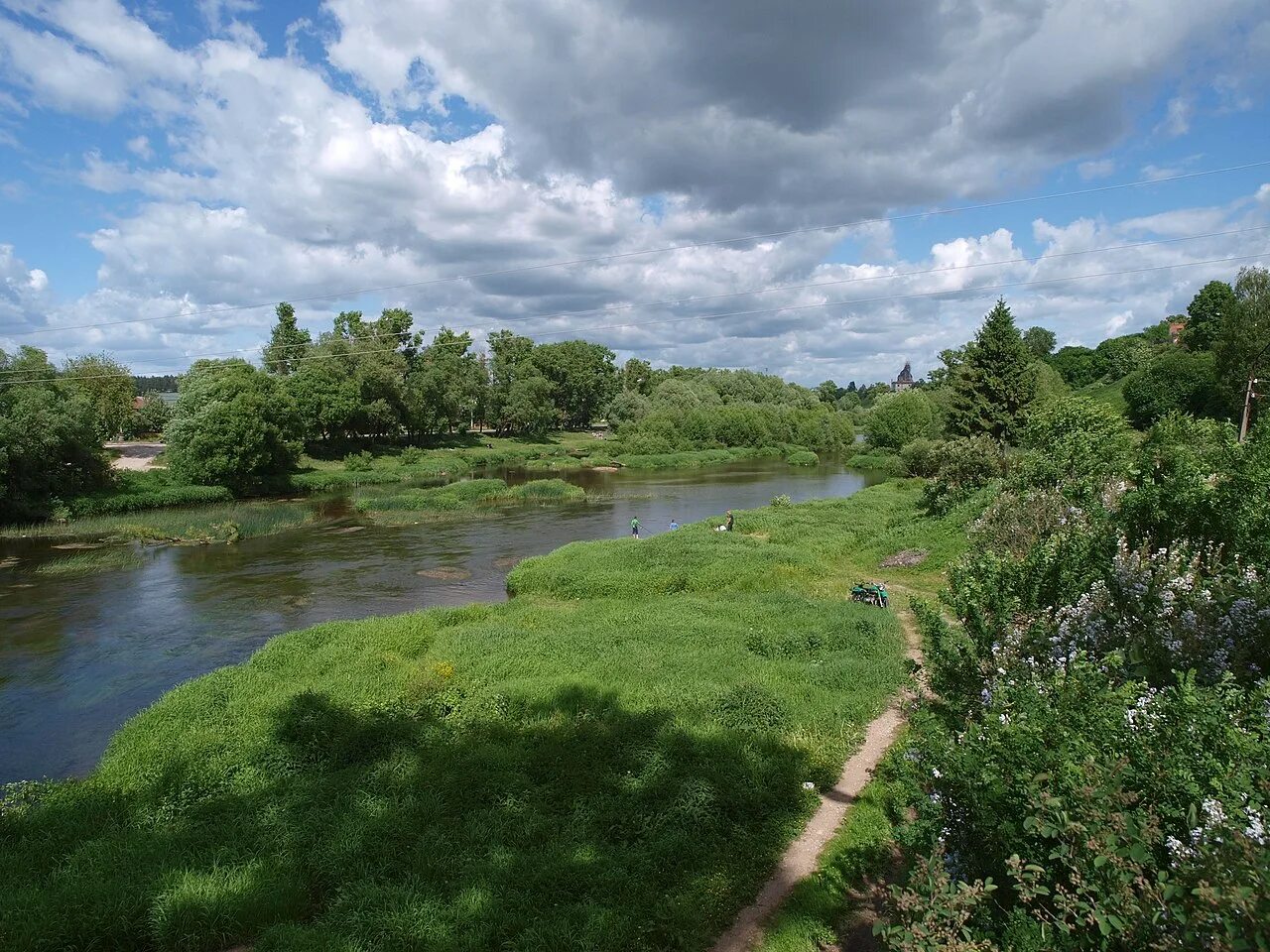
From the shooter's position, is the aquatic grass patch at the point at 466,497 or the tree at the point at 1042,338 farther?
the tree at the point at 1042,338

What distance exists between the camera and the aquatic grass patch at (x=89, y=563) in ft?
102

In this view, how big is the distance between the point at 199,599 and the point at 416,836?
21511mm

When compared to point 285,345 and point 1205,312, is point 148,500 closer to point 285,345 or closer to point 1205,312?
point 285,345

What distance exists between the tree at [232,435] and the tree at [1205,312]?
88432 mm

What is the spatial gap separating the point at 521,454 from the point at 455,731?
7378 centimetres

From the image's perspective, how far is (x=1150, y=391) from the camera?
214ft

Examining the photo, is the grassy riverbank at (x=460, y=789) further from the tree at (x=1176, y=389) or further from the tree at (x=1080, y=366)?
the tree at (x=1080, y=366)

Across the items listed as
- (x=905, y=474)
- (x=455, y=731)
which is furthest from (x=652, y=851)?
(x=905, y=474)

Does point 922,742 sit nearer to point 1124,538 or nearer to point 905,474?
point 1124,538

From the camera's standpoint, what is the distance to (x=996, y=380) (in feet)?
144

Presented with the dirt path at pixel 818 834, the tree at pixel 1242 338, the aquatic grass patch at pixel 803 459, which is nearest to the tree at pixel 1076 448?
the dirt path at pixel 818 834

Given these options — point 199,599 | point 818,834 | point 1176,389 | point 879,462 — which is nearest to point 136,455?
point 199,599

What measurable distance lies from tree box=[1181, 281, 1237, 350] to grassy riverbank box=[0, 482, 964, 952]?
3118 inches

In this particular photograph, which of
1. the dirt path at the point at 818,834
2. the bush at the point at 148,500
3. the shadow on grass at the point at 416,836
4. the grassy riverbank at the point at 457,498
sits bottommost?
the dirt path at the point at 818,834
